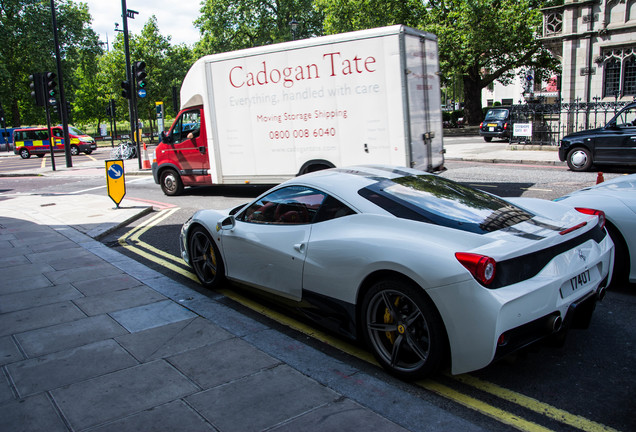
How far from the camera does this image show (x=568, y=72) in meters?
24.0

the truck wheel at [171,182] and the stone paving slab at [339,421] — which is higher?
the truck wheel at [171,182]

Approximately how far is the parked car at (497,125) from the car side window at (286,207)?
22686mm

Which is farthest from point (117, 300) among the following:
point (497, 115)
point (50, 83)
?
point (497, 115)

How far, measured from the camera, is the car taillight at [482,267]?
3.11m

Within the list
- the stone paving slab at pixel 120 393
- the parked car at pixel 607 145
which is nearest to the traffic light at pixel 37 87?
the parked car at pixel 607 145

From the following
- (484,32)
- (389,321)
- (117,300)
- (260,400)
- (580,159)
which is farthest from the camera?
(484,32)

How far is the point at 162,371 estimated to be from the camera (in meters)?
3.77

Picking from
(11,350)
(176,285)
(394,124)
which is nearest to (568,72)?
(394,124)

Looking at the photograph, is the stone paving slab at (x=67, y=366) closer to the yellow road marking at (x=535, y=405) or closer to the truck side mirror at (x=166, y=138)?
the yellow road marking at (x=535, y=405)

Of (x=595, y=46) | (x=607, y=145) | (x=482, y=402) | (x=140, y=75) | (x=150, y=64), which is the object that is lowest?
(x=482, y=402)

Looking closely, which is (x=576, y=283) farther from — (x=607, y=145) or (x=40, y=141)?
(x=40, y=141)

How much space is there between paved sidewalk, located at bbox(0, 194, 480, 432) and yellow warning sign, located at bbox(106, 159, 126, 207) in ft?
17.9

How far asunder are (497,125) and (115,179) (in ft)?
65.0

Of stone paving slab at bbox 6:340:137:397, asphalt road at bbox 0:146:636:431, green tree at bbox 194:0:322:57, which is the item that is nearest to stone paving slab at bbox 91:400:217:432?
stone paving slab at bbox 6:340:137:397
